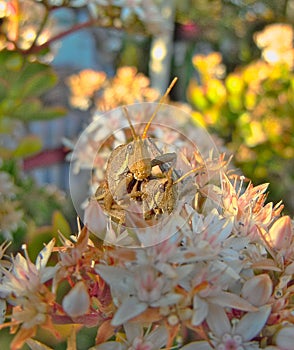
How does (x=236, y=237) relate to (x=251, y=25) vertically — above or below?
above

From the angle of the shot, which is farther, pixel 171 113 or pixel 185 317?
pixel 171 113

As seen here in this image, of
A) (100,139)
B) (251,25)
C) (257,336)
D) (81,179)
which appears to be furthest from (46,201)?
(251,25)

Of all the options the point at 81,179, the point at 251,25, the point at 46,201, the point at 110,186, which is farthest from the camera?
the point at 251,25

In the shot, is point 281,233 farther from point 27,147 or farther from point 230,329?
point 27,147

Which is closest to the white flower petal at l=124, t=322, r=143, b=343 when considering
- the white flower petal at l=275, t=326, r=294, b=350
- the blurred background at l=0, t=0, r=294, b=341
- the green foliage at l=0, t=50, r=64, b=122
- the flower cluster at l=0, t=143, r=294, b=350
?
the flower cluster at l=0, t=143, r=294, b=350

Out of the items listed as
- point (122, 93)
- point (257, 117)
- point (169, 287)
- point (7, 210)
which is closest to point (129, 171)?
point (169, 287)

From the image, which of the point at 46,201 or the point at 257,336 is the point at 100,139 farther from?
the point at 257,336
